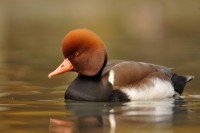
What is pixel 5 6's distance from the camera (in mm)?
39844

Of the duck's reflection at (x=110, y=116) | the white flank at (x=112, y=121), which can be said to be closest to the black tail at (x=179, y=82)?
the duck's reflection at (x=110, y=116)

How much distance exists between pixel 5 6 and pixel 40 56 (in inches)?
830

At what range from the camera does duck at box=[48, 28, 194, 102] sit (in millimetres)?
11633

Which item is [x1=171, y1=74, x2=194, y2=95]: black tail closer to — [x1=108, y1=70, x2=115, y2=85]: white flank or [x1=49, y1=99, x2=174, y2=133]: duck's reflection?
[x1=49, y1=99, x2=174, y2=133]: duck's reflection

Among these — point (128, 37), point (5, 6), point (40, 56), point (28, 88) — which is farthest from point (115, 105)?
point (5, 6)

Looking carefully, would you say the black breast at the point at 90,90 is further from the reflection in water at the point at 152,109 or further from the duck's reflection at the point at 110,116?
the reflection in water at the point at 152,109

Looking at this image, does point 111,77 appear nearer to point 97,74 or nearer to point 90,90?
point 97,74

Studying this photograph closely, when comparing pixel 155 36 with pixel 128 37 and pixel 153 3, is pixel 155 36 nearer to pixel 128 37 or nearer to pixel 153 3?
pixel 128 37

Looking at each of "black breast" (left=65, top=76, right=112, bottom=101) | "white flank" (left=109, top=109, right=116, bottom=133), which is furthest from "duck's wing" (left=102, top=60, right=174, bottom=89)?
"white flank" (left=109, top=109, right=116, bottom=133)

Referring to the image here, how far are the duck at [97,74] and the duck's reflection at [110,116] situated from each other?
16 cm

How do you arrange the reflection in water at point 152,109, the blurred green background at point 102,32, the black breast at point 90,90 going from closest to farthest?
the reflection in water at point 152,109 < the black breast at point 90,90 < the blurred green background at point 102,32

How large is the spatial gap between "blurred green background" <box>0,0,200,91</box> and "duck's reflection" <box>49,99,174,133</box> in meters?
2.09

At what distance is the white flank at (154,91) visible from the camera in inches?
465

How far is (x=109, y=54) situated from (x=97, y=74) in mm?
7404
